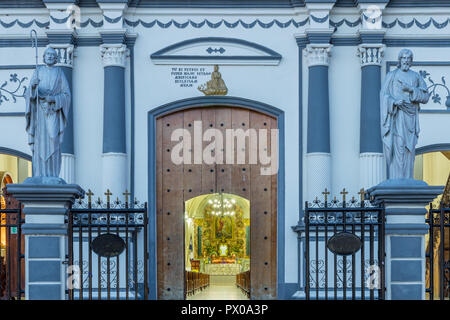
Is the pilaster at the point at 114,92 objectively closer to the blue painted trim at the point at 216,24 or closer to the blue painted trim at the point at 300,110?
the blue painted trim at the point at 216,24

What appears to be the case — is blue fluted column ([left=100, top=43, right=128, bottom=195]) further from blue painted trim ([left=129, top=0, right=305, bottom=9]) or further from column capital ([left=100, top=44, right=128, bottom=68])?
blue painted trim ([left=129, top=0, right=305, bottom=9])

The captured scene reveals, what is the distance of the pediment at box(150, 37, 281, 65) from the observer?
60.7ft

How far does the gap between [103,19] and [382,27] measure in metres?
5.48

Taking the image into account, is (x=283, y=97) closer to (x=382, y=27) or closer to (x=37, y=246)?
(x=382, y=27)

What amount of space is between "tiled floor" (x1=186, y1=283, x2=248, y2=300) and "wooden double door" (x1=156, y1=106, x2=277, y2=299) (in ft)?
6.61

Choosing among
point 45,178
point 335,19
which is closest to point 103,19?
point 335,19

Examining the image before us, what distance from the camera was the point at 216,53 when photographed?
1853 cm

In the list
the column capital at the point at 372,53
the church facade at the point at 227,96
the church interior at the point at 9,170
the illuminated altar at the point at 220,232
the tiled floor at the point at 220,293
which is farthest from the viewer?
the illuminated altar at the point at 220,232

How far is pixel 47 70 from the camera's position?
1316 cm

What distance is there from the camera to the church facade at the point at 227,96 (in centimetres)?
1834

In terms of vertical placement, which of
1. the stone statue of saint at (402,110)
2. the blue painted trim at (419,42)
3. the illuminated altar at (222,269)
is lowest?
the illuminated altar at (222,269)

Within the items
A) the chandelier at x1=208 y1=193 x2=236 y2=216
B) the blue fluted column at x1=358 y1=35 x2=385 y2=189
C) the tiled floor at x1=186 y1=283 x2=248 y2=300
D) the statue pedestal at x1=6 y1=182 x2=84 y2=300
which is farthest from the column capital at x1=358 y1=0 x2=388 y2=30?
the chandelier at x1=208 y1=193 x2=236 y2=216

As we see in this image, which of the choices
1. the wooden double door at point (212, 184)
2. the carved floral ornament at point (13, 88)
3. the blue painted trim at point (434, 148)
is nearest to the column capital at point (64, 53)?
the carved floral ornament at point (13, 88)

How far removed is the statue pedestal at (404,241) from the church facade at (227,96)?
5.53 m
